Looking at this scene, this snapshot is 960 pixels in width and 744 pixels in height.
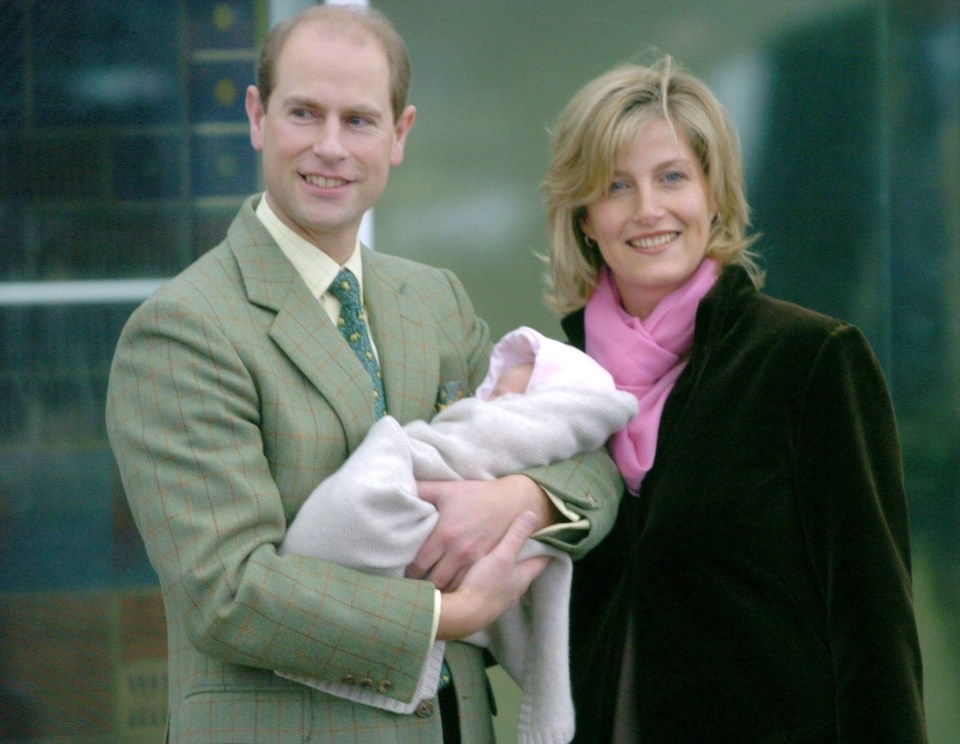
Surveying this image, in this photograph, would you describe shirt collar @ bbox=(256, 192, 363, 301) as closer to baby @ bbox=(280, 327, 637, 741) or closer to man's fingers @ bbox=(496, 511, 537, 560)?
baby @ bbox=(280, 327, 637, 741)

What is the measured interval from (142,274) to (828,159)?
7.11 ft

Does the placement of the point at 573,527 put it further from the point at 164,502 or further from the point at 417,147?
the point at 417,147

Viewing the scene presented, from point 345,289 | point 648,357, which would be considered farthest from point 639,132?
point 345,289

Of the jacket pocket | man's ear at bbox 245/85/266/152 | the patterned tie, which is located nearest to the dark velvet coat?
the patterned tie

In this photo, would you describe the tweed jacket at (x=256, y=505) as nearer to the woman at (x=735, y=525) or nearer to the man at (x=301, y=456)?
the man at (x=301, y=456)

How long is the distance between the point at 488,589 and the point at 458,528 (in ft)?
0.37

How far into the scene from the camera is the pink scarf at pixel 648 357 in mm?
2455

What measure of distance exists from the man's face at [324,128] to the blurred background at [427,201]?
1.67 m

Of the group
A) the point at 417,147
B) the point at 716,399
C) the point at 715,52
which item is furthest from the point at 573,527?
the point at 715,52

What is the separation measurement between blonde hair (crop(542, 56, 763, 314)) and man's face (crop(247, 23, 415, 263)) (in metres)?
0.47

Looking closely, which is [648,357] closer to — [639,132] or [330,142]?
[639,132]

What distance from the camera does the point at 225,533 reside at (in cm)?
200

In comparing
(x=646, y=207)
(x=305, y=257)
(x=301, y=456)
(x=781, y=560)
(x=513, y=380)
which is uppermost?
(x=646, y=207)

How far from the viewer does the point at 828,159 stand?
4.07 meters
